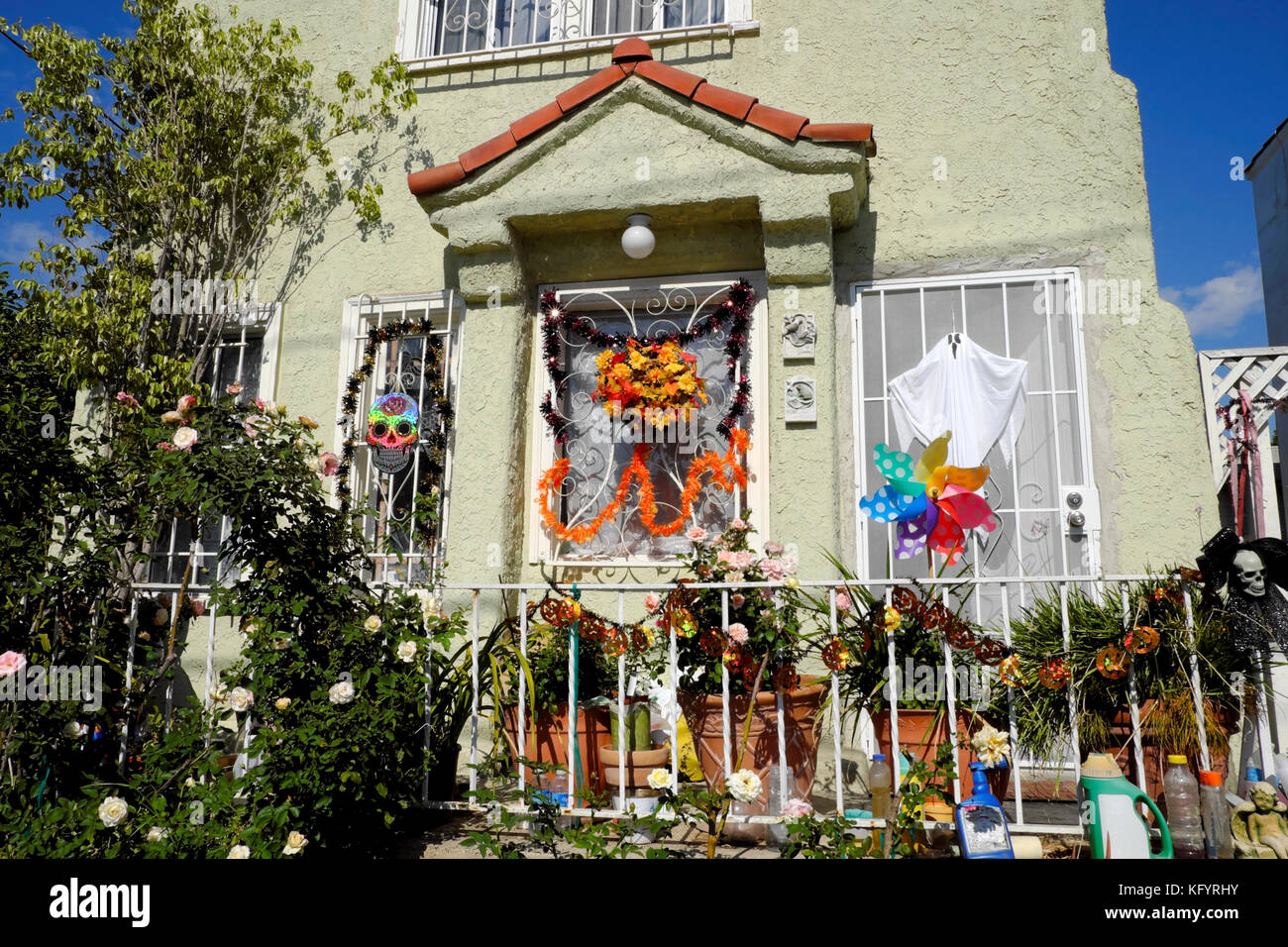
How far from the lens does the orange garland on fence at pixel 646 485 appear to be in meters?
5.15

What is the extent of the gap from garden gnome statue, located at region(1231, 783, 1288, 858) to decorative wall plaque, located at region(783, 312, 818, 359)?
9.36ft

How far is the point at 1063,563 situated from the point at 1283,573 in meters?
1.54

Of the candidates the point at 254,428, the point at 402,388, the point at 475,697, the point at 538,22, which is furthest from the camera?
the point at 538,22

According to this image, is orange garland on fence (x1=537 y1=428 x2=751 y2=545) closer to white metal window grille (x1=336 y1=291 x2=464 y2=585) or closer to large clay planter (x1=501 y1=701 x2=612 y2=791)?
white metal window grille (x1=336 y1=291 x2=464 y2=585)

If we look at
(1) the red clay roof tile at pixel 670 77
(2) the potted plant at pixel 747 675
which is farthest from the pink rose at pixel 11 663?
(1) the red clay roof tile at pixel 670 77

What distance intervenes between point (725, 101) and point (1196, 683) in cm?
368

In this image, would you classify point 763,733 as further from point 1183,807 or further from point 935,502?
point 1183,807

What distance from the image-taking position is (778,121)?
4832 mm

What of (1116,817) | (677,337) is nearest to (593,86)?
(677,337)

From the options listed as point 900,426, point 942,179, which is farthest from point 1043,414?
point 942,179

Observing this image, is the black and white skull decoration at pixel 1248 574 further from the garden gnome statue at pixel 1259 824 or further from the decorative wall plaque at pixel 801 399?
the decorative wall plaque at pixel 801 399

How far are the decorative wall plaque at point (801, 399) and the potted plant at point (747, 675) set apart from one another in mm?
1366
